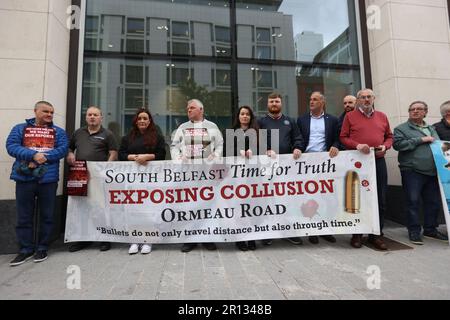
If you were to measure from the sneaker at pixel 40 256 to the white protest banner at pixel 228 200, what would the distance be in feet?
1.19

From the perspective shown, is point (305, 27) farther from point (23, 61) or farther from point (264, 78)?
point (23, 61)

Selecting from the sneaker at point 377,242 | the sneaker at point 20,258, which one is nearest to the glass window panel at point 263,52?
the sneaker at point 377,242

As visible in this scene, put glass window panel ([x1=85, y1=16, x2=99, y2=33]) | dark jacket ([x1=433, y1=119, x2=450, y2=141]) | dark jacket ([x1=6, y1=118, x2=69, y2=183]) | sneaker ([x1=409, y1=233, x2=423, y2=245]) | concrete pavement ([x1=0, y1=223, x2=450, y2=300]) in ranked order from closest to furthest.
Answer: concrete pavement ([x1=0, y1=223, x2=450, y2=300]) < dark jacket ([x1=6, y1=118, x2=69, y2=183]) < sneaker ([x1=409, y1=233, x2=423, y2=245]) < dark jacket ([x1=433, y1=119, x2=450, y2=141]) < glass window panel ([x1=85, y1=16, x2=99, y2=33])

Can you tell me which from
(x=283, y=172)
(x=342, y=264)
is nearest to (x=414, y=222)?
(x=342, y=264)

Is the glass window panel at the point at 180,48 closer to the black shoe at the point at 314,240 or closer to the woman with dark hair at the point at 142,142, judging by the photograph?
the woman with dark hair at the point at 142,142

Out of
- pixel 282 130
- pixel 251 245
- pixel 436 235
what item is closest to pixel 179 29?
pixel 282 130

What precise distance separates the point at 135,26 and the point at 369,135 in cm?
451

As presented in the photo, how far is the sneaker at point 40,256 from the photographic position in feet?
11.1

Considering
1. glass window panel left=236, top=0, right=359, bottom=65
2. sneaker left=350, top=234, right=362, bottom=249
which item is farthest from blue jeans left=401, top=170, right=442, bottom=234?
glass window panel left=236, top=0, right=359, bottom=65

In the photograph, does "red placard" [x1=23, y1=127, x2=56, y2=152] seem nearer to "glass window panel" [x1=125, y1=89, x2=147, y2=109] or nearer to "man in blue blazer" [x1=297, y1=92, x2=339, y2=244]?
"glass window panel" [x1=125, y1=89, x2=147, y2=109]

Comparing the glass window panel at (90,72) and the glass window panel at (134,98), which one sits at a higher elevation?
the glass window panel at (90,72)

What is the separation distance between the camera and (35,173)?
11.1 feet

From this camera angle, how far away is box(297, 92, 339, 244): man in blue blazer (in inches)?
155

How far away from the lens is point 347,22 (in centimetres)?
591
